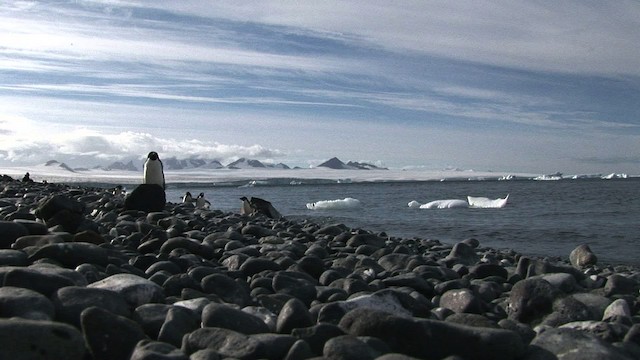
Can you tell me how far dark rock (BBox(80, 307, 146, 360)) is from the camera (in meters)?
2.04

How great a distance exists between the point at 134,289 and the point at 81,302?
375 millimetres

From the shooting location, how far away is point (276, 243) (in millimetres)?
5434

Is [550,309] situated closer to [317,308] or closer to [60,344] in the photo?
[317,308]

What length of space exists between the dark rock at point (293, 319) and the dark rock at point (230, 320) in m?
0.07

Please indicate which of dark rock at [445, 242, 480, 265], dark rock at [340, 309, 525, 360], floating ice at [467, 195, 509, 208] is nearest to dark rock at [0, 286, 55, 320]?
dark rock at [340, 309, 525, 360]

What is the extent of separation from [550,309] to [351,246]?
9.46 feet

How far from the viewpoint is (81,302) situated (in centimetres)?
232

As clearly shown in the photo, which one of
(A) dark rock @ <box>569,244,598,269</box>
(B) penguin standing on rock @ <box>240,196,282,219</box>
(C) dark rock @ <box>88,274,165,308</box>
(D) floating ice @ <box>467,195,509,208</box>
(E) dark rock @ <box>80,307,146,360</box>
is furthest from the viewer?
(D) floating ice @ <box>467,195,509,208</box>

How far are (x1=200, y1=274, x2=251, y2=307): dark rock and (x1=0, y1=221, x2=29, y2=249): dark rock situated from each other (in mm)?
1317

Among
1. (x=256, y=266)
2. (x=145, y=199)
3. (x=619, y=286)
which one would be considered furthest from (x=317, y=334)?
(x=145, y=199)

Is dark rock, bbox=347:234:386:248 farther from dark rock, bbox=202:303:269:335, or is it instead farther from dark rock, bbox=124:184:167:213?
dark rock, bbox=202:303:269:335

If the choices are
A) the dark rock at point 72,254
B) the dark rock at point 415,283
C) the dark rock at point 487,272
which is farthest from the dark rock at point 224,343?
the dark rock at point 487,272

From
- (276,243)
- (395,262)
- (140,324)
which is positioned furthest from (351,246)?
(140,324)

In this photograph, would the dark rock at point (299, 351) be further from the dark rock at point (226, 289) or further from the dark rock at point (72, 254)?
the dark rock at point (72, 254)
